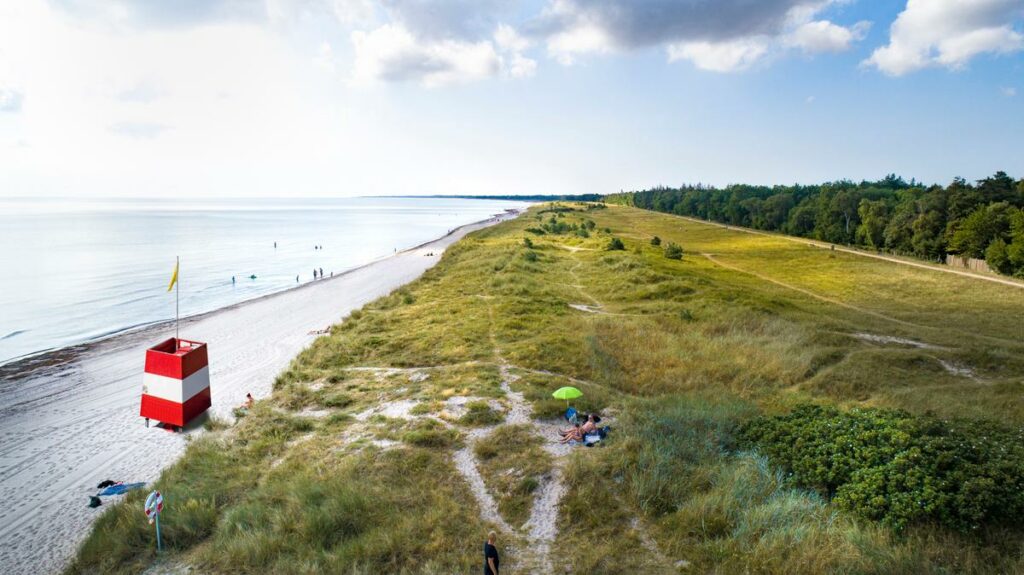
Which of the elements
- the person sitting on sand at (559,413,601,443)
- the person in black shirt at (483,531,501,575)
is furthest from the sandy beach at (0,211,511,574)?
the person sitting on sand at (559,413,601,443)

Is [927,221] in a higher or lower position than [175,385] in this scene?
higher

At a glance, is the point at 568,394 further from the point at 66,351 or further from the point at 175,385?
the point at 66,351

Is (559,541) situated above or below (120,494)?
above

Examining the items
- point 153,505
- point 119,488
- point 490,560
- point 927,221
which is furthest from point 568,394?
point 927,221

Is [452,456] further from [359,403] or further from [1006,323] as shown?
[1006,323]

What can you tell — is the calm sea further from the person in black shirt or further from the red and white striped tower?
the person in black shirt

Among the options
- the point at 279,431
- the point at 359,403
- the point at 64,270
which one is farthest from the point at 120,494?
the point at 64,270

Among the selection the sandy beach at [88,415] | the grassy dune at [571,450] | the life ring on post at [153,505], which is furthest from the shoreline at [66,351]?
the life ring on post at [153,505]

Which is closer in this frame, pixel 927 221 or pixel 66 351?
pixel 66 351
